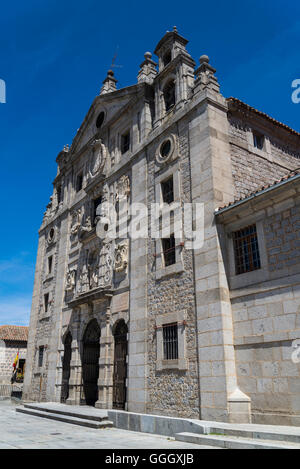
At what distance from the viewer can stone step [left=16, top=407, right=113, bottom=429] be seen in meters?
13.3

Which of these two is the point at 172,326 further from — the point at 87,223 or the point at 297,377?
the point at 87,223

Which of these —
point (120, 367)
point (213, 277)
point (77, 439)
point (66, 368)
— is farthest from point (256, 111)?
point (66, 368)

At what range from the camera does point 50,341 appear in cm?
2355

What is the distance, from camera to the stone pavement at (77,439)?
932 centimetres

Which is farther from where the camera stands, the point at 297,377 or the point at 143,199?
the point at 143,199

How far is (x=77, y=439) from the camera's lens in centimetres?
1075

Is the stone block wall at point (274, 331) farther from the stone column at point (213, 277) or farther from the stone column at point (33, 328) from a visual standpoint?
the stone column at point (33, 328)

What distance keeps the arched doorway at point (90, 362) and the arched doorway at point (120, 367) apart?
2.59 m

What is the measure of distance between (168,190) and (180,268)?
154 inches

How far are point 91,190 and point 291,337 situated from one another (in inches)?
591

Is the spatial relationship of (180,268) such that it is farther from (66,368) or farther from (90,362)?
(66,368)

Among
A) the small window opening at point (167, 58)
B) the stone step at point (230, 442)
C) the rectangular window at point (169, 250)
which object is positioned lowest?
the stone step at point (230, 442)

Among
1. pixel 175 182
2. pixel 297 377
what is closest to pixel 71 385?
pixel 175 182

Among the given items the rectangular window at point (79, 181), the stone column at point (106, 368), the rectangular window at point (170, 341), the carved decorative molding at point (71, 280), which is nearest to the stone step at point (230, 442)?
the rectangular window at point (170, 341)
